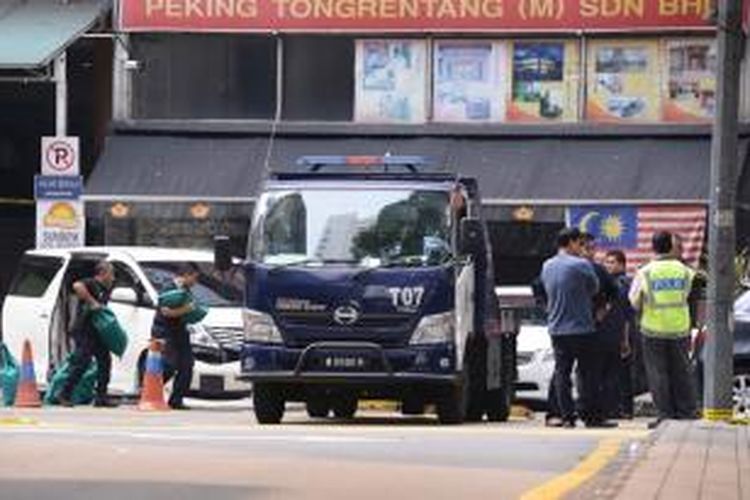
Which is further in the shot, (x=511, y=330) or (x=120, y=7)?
(x=120, y=7)

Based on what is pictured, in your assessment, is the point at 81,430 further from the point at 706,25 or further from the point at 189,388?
the point at 706,25

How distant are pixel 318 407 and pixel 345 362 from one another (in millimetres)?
2257

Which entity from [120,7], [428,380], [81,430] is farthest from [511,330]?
[120,7]

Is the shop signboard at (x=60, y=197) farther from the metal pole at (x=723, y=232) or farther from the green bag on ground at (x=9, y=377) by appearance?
the metal pole at (x=723, y=232)

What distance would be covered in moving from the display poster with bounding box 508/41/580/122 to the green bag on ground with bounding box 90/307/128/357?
9805 millimetres

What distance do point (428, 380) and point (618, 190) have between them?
36.4 ft

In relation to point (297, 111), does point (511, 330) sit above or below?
below

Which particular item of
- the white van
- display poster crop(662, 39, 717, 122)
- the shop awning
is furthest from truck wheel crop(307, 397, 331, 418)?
display poster crop(662, 39, 717, 122)

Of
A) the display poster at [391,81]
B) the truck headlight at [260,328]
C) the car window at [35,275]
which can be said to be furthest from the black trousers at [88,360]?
the display poster at [391,81]

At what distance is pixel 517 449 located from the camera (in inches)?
543

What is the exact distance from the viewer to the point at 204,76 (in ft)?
97.2

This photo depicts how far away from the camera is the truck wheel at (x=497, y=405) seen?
19177 mm

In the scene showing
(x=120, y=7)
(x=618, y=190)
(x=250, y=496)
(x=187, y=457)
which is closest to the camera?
(x=250, y=496)

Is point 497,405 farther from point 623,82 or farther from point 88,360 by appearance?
point 623,82
